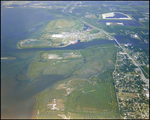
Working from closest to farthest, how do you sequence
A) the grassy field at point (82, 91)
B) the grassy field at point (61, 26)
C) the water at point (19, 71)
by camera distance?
1. the grassy field at point (82, 91)
2. the water at point (19, 71)
3. the grassy field at point (61, 26)

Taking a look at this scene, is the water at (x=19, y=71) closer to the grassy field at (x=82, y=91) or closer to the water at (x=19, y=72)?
the water at (x=19, y=72)

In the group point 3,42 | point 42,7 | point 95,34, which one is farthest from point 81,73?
point 42,7

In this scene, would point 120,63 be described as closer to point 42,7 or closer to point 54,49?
point 54,49

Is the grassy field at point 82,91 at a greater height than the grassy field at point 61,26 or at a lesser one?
lesser

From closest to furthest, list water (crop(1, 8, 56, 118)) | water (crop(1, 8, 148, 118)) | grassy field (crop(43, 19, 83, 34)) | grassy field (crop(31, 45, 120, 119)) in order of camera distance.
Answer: grassy field (crop(31, 45, 120, 119)), water (crop(1, 8, 56, 118)), water (crop(1, 8, 148, 118)), grassy field (crop(43, 19, 83, 34))

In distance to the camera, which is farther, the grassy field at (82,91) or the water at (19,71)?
the water at (19,71)

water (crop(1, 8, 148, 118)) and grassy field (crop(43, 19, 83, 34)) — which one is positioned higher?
grassy field (crop(43, 19, 83, 34))

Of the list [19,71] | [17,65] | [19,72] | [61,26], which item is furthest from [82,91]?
[61,26]

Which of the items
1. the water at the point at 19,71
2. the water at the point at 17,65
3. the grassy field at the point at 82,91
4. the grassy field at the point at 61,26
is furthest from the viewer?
the grassy field at the point at 61,26

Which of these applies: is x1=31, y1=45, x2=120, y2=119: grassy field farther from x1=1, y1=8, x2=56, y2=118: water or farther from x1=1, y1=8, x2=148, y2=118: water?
x1=1, y1=8, x2=56, y2=118: water

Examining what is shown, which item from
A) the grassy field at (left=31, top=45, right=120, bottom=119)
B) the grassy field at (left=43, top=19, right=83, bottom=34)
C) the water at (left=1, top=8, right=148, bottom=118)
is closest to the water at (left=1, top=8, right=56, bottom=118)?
the water at (left=1, top=8, right=148, bottom=118)

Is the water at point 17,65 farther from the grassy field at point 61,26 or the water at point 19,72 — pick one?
the grassy field at point 61,26

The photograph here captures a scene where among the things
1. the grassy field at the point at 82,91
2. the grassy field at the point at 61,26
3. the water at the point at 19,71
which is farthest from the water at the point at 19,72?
the grassy field at the point at 61,26
